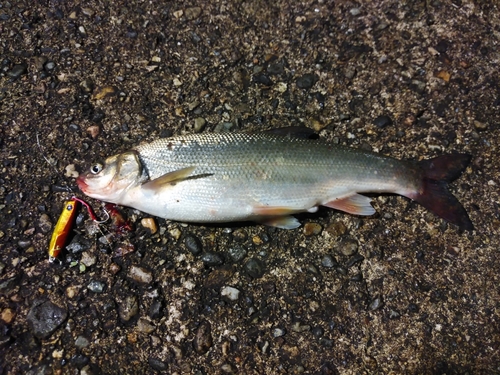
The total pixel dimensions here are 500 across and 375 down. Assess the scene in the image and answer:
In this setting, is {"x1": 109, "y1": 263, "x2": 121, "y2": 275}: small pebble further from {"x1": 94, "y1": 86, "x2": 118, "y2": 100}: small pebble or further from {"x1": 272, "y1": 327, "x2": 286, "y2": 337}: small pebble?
{"x1": 94, "y1": 86, "x2": 118, "y2": 100}: small pebble

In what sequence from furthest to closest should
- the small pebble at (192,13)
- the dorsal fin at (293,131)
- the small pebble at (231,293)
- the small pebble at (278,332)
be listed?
the small pebble at (192,13) < the dorsal fin at (293,131) < the small pebble at (231,293) < the small pebble at (278,332)

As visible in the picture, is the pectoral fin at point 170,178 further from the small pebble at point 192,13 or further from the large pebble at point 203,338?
the small pebble at point 192,13

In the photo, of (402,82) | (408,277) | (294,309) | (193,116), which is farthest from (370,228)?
(193,116)

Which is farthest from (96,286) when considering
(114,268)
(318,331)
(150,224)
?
(318,331)

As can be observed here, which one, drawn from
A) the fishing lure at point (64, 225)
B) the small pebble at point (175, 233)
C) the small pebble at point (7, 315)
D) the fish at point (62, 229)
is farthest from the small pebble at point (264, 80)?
the small pebble at point (7, 315)

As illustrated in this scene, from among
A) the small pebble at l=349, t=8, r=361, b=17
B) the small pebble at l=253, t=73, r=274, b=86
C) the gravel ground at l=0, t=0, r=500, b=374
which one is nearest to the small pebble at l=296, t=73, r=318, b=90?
the gravel ground at l=0, t=0, r=500, b=374

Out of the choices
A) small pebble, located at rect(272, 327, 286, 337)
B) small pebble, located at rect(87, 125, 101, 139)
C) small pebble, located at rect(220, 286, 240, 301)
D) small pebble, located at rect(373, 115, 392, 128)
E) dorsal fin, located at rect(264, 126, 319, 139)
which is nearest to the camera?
small pebble, located at rect(272, 327, 286, 337)

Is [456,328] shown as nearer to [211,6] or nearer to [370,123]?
[370,123]
